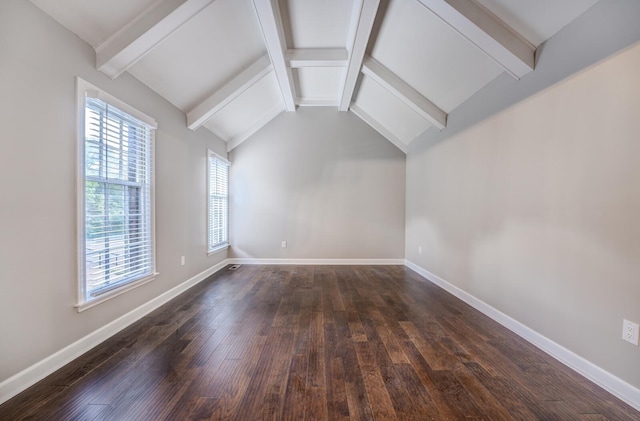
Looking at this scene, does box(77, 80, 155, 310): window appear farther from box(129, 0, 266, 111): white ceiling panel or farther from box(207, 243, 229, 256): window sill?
box(207, 243, 229, 256): window sill

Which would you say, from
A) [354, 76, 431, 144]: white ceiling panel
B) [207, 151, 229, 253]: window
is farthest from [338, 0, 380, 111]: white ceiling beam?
[207, 151, 229, 253]: window

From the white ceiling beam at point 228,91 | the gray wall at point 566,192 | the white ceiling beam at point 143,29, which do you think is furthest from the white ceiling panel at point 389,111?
the white ceiling beam at point 143,29

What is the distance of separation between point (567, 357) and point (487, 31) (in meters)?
2.50

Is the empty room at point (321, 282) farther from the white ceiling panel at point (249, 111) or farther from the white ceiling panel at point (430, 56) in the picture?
the white ceiling panel at point (249, 111)

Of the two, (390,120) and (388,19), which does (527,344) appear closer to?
(388,19)

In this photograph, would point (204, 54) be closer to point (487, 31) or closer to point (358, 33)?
point (358, 33)

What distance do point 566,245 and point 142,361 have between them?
314 centimetres

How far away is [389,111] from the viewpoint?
4363 millimetres

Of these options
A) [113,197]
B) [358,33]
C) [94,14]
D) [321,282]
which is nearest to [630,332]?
[321,282]

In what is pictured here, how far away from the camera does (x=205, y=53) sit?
2.75 meters

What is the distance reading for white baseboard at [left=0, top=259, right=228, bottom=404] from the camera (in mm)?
1496

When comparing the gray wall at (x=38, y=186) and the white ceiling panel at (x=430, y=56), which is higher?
the white ceiling panel at (x=430, y=56)

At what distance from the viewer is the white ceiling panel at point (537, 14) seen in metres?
1.77

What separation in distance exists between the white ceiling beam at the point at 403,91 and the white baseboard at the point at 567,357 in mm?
2308
